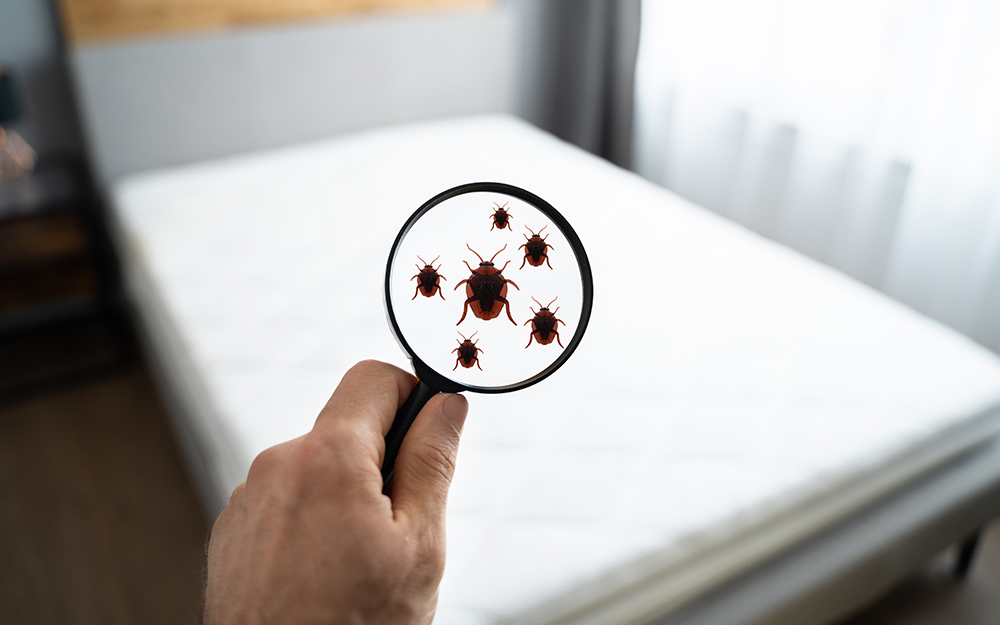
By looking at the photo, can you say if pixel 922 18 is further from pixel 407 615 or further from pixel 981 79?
pixel 407 615

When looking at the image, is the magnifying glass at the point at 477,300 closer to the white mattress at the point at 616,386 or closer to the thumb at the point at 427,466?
the thumb at the point at 427,466

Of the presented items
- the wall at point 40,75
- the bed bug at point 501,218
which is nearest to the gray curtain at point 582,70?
the wall at point 40,75

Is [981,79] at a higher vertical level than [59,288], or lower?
higher

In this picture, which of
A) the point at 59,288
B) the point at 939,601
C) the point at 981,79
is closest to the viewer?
the point at 939,601

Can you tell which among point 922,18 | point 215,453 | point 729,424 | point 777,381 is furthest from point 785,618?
point 922,18

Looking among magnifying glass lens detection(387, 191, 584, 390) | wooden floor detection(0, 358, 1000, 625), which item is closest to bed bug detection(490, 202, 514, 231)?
magnifying glass lens detection(387, 191, 584, 390)
